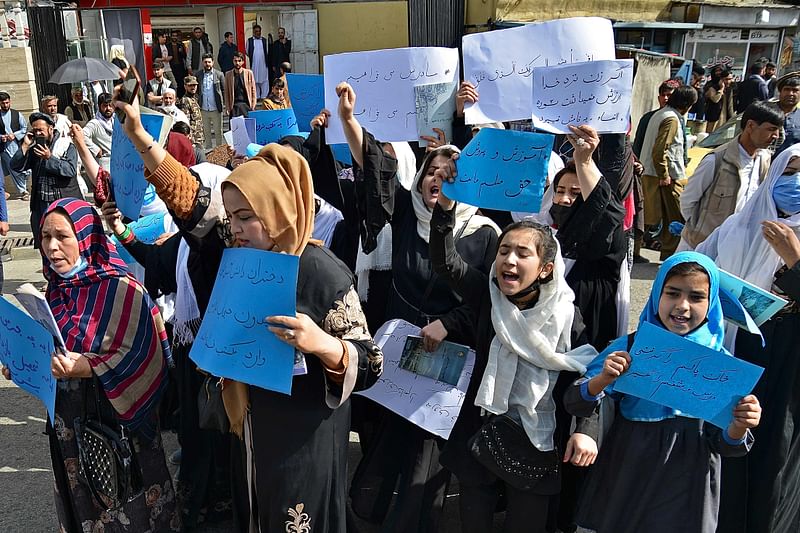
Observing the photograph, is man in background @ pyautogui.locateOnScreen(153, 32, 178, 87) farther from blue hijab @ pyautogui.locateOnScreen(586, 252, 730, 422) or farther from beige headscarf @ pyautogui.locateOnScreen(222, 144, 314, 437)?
blue hijab @ pyautogui.locateOnScreen(586, 252, 730, 422)

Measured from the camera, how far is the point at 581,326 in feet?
8.03

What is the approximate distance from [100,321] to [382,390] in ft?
3.73

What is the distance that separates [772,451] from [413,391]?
1369 millimetres

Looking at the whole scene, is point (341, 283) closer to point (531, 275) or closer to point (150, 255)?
point (531, 275)

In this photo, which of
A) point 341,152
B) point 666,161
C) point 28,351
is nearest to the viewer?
point 28,351

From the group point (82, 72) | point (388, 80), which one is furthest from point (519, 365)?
point (82, 72)

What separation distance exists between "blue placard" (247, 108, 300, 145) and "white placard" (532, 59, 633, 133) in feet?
6.73

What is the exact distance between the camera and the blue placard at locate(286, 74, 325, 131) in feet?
13.3

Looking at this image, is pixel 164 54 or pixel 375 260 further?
pixel 164 54

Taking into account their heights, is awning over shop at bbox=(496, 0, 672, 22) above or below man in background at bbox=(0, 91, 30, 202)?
above

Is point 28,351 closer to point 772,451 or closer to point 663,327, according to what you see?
point 663,327

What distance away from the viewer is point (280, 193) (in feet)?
6.38

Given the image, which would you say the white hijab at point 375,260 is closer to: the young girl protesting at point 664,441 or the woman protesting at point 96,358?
the woman protesting at point 96,358

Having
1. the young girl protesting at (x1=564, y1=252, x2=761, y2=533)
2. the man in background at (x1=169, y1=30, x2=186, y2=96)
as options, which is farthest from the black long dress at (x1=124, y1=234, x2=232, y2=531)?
the man in background at (x1=169, y1=30, x2=186, y2=96)
